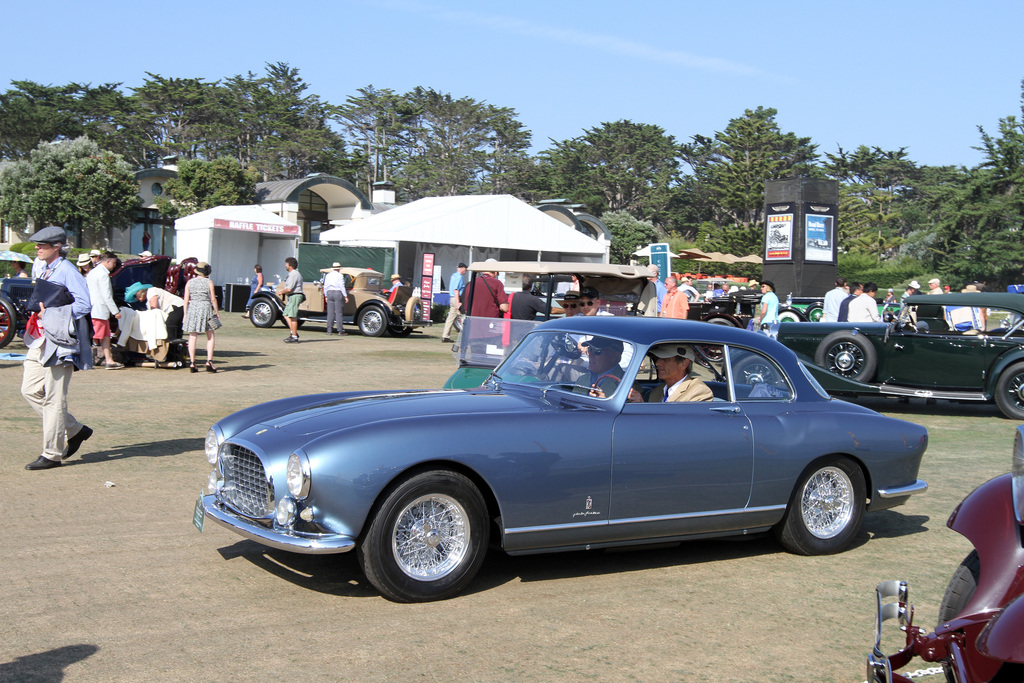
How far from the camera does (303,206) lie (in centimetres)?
4522

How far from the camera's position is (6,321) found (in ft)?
49.1

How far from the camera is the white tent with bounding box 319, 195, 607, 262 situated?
27938 millimetres

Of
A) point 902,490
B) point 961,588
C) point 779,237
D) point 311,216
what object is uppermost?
point 311,216

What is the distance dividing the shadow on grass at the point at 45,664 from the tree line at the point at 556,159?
5860 centimetres

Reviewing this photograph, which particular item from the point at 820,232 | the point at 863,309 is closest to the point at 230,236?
the point at 820,232

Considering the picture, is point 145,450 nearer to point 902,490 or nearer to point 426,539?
point 426,539

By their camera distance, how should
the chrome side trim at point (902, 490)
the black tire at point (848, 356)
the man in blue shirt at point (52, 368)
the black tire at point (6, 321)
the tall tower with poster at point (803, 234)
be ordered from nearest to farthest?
1. the chrome side trim at point (902, 490)
2. the man in blue shirt at point (52, 368)
3. the black tire at point (848, 356)
4. the black tire at point (6, 321)
5. the tall tower with poster at point (803, 234)

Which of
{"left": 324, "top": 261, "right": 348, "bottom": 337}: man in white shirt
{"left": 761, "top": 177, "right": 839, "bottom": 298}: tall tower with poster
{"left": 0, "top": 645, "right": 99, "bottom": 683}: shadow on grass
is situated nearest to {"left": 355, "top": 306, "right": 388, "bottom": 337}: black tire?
{"left": 324, "top": 261, "right": 348, "bottom": 337}: man in white shirt

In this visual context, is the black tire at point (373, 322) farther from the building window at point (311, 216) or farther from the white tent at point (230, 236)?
the building window at point (311, 216)

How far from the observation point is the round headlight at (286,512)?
4250mm

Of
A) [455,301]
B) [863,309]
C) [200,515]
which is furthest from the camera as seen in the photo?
[455,301]

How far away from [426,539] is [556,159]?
8287 cm

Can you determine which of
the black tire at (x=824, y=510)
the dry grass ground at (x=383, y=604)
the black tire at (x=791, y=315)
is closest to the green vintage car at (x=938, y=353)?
the dry grass ground at (x=383, y=604)

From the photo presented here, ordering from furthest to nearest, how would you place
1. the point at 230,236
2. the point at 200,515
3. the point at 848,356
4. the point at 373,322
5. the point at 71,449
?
the point at 230,236, the point at 373,322, the point at 848,356, the point at 71,449, the point at 200,515
